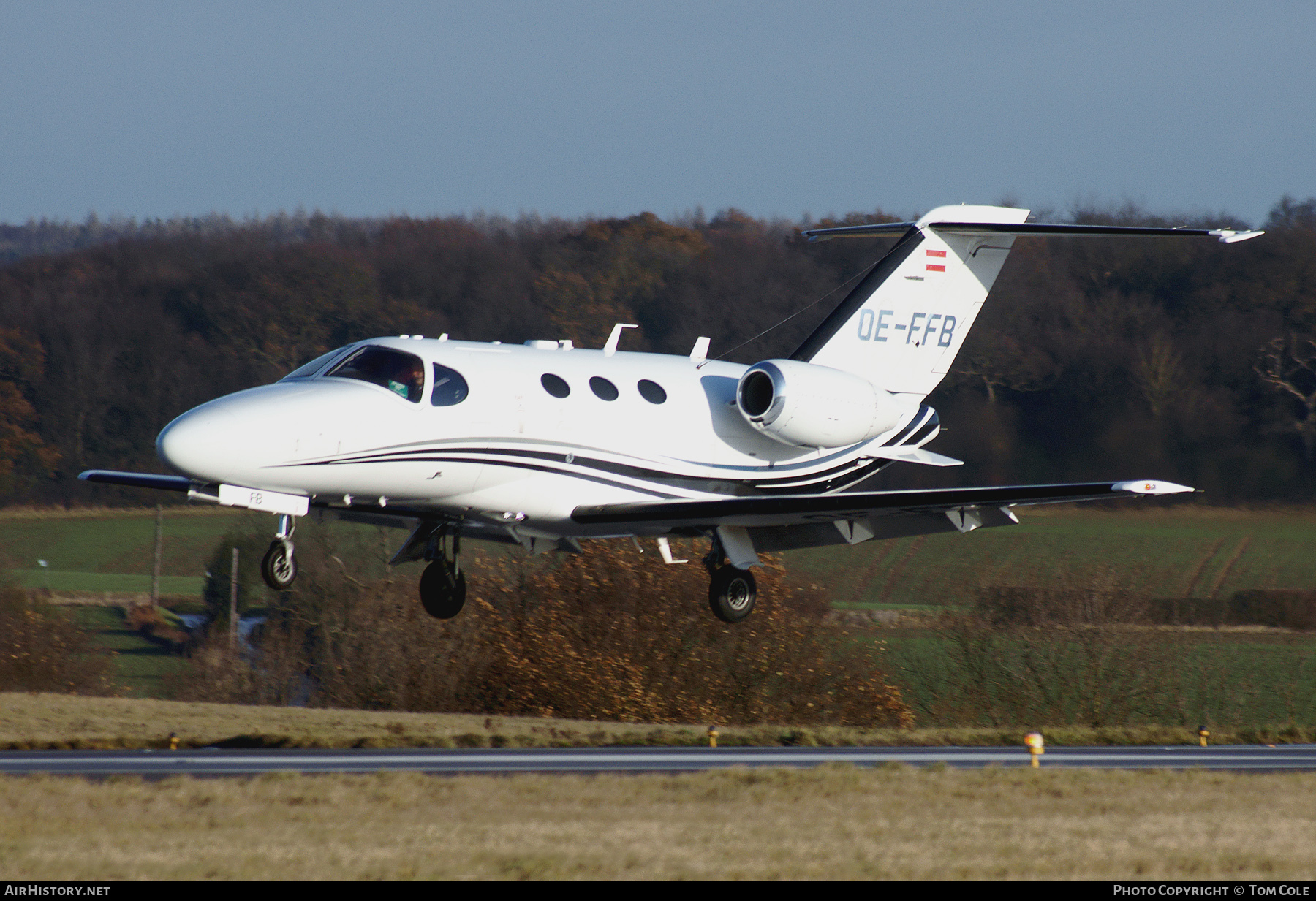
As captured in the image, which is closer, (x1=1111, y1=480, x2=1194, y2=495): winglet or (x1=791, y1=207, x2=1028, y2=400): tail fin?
(x1=1111, y1=480, x2=1194, y2=495): winglet

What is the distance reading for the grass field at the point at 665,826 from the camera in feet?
41.6

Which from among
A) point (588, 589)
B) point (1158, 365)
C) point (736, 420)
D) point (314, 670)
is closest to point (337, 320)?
point (314, 670)

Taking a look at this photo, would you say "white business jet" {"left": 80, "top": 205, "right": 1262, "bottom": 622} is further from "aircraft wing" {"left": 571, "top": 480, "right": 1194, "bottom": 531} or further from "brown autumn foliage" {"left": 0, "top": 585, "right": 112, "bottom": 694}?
"brown autumn foliage" {"left": 0, "top": 585, "right": 112, "bottom": 694}

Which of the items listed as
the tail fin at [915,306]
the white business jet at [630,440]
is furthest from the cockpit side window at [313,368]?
the tail fin at [915,306]

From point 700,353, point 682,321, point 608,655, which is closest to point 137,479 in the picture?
point 700,353

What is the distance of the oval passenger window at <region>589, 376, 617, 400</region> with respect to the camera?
18891mm

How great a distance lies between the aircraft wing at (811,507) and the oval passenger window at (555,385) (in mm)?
1515

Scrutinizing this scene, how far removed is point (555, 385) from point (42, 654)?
32.6 m

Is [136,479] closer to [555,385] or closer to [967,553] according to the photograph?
[555,385]

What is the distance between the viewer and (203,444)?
15.7 meters

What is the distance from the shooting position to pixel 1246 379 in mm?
36438

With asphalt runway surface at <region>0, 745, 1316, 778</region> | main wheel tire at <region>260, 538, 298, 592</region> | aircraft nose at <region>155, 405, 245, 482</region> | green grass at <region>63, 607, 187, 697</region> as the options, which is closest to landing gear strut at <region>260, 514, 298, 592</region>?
main wheel tire at <region>260, 538, 298, 592</region>

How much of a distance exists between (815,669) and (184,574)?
28.8 metres

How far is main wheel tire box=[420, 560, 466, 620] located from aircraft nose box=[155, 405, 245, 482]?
14.6 feet
